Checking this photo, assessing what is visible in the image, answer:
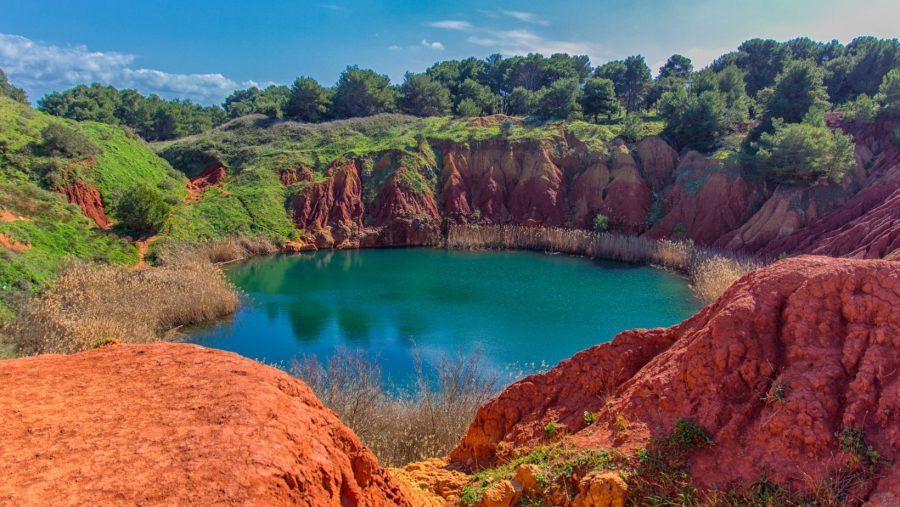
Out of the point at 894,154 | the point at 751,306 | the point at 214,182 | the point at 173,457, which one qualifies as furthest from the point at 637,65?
the point at 173,457

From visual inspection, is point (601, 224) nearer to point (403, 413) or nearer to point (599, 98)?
point (599, 98)

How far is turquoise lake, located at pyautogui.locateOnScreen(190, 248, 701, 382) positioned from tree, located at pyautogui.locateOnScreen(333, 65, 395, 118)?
26490mm

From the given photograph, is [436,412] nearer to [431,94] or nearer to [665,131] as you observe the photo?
[665,131]

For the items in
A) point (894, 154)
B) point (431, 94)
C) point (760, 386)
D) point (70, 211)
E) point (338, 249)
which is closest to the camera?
point (760, 386)

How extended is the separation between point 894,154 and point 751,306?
108 ft

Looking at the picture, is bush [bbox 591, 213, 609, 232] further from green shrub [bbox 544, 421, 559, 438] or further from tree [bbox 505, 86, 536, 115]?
green shrub [bbox 544, 421, 559, 438]

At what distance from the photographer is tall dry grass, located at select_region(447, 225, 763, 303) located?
25.8 m

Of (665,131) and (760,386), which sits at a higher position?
(665,131)

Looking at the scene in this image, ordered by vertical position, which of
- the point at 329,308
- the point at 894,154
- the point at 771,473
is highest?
the point at 894,154

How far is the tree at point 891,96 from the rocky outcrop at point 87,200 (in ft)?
154

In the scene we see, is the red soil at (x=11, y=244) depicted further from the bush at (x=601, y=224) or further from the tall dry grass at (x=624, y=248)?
the bush at (x=601, y=224)

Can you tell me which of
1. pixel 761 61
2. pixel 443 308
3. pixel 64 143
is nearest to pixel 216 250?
pixel 64 143

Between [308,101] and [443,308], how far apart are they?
130 feet

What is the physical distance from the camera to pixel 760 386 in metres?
6.36
